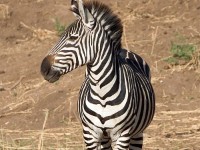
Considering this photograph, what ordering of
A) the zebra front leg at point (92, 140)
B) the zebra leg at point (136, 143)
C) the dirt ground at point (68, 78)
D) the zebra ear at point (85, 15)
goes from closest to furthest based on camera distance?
1. the zebra ear at point (85, 15)
2. the zebra front leg at point (92, 140)
3. the zebra leg at point (136, 143)
4. the dirt ground at point (68, 78)

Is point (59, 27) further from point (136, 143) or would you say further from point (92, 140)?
point (92, 140)

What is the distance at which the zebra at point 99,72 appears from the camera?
6961 mm

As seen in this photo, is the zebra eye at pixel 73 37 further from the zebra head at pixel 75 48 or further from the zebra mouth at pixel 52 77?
the zebra mouth at pixel 52 77

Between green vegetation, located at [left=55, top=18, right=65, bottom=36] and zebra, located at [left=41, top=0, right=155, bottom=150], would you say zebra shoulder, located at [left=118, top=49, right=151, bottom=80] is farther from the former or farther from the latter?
green vegetation, located at [left=55, top=18, right=65, bottom=36]

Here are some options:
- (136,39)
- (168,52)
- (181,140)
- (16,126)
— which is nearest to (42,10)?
(136,39)

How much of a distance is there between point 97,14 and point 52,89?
5760mm

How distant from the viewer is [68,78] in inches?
525

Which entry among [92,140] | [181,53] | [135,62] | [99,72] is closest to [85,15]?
[99,72]

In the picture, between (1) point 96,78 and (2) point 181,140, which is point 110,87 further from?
(2) point 181,140

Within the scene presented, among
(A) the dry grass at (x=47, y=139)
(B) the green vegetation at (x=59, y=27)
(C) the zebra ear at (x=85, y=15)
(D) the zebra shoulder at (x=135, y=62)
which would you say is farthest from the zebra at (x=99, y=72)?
(B) the green vegetation at (x=59, y=27)

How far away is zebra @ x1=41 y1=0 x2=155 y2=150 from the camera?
22.8 ft

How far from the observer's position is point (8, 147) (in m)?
8.97

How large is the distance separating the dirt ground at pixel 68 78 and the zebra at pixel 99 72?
496 millimetres

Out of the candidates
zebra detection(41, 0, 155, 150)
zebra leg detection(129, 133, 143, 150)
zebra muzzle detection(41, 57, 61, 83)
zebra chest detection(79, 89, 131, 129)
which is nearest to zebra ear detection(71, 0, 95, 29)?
zebra detection(41, 0, 155, 150)
